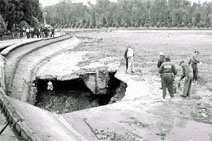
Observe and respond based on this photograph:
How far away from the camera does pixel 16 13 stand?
48.8 meters

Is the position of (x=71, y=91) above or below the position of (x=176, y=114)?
below

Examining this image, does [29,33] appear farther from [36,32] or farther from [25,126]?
[25,126]

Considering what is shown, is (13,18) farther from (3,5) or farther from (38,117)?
(38,117)

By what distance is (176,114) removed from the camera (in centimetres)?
1196

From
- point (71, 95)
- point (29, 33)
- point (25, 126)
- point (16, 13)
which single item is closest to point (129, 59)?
point (71, 95)

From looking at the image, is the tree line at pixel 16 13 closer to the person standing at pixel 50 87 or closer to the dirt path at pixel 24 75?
the dirt path at pixel 24 75

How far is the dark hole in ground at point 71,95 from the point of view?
18453 mm

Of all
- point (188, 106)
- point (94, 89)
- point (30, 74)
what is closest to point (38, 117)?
point (188, 106)

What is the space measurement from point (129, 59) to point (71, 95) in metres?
3.56

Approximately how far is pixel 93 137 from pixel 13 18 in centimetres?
4079

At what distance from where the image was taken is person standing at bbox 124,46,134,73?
20.3m

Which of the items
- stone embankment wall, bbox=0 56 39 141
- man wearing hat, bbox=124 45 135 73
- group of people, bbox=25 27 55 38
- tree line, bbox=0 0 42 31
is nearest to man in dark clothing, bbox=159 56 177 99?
stone embankment wall, bbox=0 56 39 141

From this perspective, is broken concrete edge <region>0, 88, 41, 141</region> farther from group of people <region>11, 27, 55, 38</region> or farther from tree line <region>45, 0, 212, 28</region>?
tree line <region>45, 0, 212, 28</region>

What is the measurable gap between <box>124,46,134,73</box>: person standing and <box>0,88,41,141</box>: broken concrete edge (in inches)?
350
